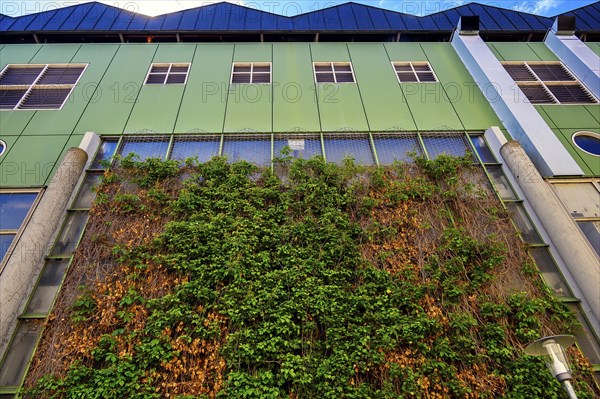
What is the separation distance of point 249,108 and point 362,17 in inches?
348

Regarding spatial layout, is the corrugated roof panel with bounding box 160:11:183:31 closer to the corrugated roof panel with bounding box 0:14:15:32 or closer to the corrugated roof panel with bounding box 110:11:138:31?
the corrugated roof panel with bounding box 110:11:138:31

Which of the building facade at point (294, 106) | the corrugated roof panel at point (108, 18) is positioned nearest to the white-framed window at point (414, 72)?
the building facade at point (294, 106)

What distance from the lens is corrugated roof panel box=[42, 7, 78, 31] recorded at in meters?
16.0

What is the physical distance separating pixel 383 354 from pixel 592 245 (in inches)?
269

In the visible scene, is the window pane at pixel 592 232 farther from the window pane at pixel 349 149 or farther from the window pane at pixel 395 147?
the window pane at pixel 349 149

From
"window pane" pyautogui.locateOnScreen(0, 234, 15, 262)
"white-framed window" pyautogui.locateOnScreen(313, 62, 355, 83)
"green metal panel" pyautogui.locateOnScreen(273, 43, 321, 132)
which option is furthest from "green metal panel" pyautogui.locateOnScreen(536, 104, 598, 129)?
"window pane" pyautogui.locateOnScreen(0, 234, 15, 262)

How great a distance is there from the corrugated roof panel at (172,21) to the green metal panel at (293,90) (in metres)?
4.85

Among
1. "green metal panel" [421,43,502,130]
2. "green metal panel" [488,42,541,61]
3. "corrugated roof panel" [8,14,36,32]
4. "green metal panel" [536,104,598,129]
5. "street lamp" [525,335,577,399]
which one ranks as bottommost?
"street lamp" [525,335,577,399]

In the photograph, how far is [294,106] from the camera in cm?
1295

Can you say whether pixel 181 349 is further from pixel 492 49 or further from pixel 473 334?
pixel 492 49

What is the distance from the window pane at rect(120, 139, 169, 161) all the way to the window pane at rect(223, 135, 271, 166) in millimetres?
1966

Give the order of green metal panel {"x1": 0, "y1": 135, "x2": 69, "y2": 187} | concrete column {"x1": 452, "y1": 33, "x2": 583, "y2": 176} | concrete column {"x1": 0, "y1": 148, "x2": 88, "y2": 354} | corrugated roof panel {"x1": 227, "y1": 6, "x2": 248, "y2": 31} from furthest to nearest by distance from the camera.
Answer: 1. corrugated roof panel {"x1": 227, "y1": 6, "x2": 248, "y2": 31}
2. concrete column {"x1": 452, "y1": 33, "x2": 583, "y2": 176}
3. green metal panel {"x1": 0, "y1": 135, "x2": 69, "y2": 187}
4. concrete column {"x1": 0, "y1": 148, "x2": 88, "y2": 354}

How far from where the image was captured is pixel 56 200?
9.71 metres

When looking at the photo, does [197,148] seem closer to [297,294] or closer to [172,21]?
[297,294]
